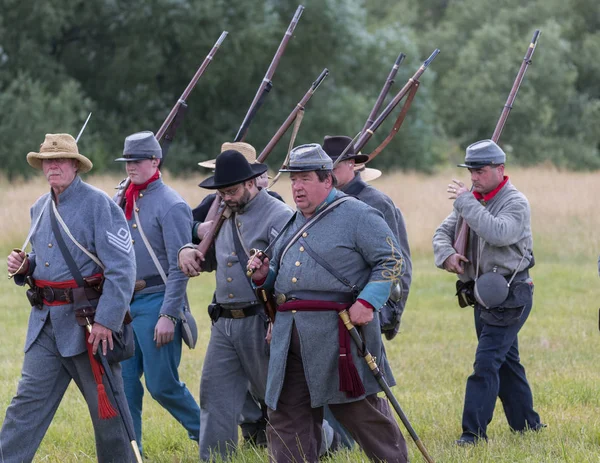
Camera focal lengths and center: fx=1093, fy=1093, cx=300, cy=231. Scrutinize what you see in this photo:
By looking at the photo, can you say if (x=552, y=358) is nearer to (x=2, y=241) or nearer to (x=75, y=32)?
(x=2, y=241)

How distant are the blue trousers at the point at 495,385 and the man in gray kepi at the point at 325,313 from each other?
162 cm

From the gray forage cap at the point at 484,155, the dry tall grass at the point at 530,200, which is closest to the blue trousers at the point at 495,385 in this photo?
the gray forage cap at the point at 484,155

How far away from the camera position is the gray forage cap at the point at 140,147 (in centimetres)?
752

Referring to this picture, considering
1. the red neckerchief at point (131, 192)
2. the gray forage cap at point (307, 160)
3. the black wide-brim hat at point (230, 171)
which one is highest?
the gray forage cap at point (307, 160)

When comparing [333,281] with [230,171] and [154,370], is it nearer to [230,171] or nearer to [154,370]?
[230,171]

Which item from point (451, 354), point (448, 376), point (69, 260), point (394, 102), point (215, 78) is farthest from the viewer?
point (215, 78)

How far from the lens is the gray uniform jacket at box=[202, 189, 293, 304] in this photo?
6.95 metres

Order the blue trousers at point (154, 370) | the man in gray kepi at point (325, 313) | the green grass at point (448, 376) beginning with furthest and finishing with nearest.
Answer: the blue trousers at point (154, 370)
the green grass at point (448, 376)
the man in gray kepi at point (325, 313)

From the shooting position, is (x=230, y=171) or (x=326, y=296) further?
(x=230, y=171)

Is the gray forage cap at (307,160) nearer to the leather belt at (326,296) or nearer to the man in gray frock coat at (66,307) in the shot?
the leather belt at (326,296)

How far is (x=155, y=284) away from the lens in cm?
752

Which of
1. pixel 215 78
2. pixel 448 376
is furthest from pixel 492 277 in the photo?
pixel 215 78

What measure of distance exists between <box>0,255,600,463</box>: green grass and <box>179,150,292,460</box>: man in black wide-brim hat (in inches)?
11.0

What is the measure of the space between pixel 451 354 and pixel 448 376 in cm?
129
